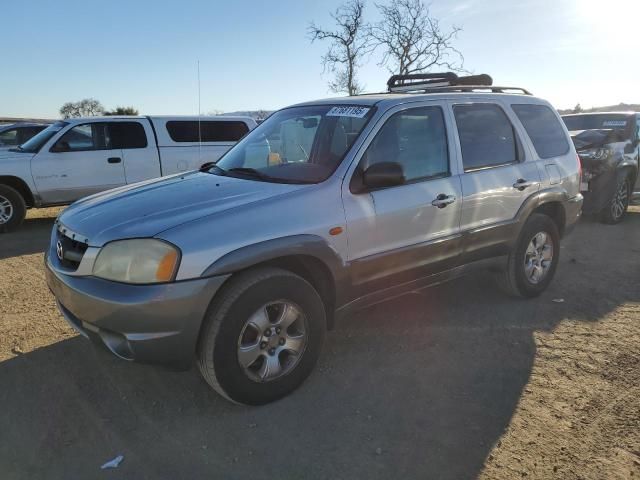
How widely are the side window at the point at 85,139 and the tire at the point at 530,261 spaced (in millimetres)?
7080

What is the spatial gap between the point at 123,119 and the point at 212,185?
6318 mm

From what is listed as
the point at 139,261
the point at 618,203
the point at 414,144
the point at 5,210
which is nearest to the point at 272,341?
the point at 139,261

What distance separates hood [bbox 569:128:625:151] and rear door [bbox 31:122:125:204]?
25.6 feet

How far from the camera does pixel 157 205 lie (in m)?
3.02

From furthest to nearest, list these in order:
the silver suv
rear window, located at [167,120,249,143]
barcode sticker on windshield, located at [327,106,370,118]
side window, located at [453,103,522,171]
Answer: rear window, located at [167,120,249,143] → side window, located at [453,103,522,171] → barcode sticker on windshield, located at [327,106,370,118] → the silver suv

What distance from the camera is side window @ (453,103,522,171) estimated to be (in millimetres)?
3949

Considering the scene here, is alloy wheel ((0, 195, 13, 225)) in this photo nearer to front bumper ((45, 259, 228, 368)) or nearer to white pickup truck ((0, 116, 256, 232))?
white pickup truck ((0, 116, 256, 232))

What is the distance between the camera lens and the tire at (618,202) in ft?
26.3

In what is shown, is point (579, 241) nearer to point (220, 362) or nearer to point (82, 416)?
point (220, 362)

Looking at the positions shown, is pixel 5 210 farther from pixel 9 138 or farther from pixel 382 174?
pixel 382 174

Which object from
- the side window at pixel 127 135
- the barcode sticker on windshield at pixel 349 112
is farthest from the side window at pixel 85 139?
the barcode sticker on windshield at pixel 349 112

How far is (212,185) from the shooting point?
339 cm

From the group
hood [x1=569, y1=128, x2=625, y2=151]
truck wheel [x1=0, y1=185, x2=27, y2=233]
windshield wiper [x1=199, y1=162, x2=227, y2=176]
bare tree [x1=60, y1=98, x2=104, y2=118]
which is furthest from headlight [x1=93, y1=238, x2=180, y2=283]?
bare tree [x1=60, y1=98, x2=104, y2=118]

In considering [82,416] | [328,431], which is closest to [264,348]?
[328,431]
